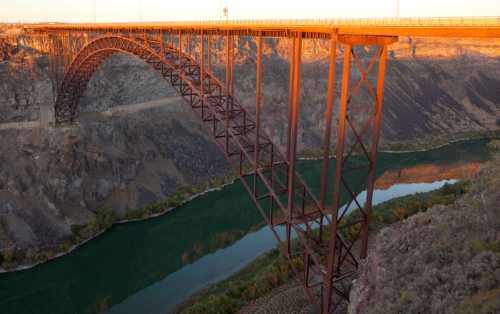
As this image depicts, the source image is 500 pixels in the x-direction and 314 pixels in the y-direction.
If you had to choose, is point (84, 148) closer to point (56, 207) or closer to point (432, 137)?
point (56, 207)

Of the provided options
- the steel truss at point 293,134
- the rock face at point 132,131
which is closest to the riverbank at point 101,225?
the rock face at point 132,131

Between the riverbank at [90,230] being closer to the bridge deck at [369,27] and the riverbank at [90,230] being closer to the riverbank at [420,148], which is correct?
the riverbank at [420,148]

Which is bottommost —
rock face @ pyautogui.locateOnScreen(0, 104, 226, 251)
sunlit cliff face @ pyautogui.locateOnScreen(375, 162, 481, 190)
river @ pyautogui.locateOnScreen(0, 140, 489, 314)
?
river @ pyautogui.locateOnScreen(0, 140, 489, 314)

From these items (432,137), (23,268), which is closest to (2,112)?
(23,268)

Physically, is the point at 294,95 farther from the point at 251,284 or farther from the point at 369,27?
the point at 251,284

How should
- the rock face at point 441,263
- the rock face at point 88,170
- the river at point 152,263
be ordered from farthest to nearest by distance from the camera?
1. the rock face at point 88,170
2. the river at point 152,263
3. the rock face at point 441,263

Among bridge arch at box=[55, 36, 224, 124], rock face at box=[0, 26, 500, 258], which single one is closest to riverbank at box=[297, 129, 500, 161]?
rock face at box=[0, 26, 500, 258]

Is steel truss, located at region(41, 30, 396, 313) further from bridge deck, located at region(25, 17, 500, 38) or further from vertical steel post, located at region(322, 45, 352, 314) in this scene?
bridge deck, located at region(25, 17, 500, 38)
